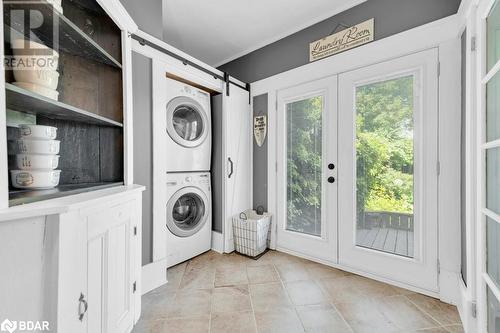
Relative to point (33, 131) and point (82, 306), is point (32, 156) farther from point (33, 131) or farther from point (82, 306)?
point (82, 306)

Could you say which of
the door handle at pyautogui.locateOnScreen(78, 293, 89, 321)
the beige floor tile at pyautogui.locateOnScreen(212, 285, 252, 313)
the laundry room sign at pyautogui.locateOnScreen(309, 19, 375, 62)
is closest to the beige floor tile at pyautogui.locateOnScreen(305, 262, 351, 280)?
the beige floor tile at pyautogui.locateOnScreen(212, 285, 252, 313)

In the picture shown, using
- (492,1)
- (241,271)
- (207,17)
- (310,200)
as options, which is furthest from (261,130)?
(492,1)

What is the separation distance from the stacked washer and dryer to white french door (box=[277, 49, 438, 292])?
85 centimetres

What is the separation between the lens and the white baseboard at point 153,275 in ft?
5.50

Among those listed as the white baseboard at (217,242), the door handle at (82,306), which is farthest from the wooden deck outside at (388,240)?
the door handle at (82,306)

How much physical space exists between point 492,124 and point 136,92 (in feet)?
7.23

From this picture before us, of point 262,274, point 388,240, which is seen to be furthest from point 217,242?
point 388,240

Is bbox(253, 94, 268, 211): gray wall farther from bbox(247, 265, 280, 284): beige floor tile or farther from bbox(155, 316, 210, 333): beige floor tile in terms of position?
bbox(155, 316, 210, 333): beige floor tile

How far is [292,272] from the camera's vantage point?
202cm

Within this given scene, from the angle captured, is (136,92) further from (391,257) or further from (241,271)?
(391,257)

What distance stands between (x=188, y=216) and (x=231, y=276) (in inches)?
31.4

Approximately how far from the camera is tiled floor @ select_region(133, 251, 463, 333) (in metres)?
1.34

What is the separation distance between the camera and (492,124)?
3.52 ft

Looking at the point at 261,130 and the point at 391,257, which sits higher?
the point at 261,130
